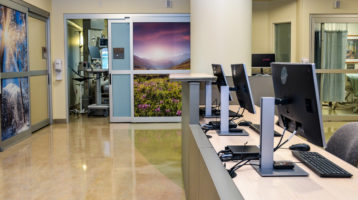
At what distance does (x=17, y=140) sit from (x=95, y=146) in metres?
1.39

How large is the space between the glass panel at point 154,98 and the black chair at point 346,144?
6.25 meters

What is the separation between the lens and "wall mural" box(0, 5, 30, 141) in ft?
20.3

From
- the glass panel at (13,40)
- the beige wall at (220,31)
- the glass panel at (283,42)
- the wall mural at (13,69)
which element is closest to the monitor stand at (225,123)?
the beige wall at (220,31)

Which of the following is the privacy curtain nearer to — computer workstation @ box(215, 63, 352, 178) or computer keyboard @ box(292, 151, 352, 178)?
computer keyboard @ box(292, 151, 352, 178)

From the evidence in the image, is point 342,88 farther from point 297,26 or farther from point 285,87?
point 285,87

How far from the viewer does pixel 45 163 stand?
525 centimetres

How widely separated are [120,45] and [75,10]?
48.5 inches

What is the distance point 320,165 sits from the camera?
6.87 ft

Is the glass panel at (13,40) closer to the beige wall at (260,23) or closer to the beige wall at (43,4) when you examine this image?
the beige wall at (43,4)

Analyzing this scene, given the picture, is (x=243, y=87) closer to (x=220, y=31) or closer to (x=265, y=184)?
(x=265, y=184)

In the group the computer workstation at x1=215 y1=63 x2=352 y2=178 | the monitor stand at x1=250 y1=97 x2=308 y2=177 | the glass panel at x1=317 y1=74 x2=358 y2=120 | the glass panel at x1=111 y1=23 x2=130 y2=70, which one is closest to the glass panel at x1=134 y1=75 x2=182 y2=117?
the glass panel at x1=111 y1=23 x2=130 y2=70

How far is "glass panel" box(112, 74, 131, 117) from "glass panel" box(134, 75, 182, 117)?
0.17 m

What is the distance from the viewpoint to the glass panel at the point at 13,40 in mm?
6188

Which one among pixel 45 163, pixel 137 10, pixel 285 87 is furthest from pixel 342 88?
pixel 285 87
